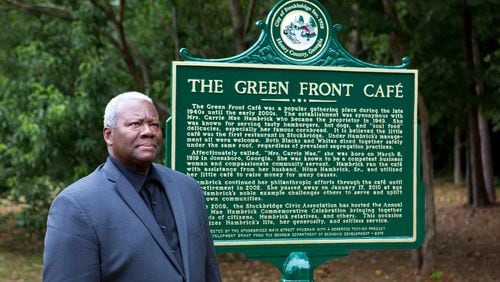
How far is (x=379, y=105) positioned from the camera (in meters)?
6.43

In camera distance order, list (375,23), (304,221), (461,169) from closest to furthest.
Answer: (304,221) → (375,23) → (461,169)

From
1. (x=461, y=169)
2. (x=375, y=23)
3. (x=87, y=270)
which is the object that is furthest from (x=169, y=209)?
(x=461, y=169)

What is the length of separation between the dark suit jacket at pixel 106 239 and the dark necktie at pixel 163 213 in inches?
1.3

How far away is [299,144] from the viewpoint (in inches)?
244

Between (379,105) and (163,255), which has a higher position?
(379,105)

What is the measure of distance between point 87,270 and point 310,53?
3.45m

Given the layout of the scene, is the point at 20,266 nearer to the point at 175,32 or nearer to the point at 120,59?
the point at 120,59

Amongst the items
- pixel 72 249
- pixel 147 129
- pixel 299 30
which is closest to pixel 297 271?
pixel 299 30

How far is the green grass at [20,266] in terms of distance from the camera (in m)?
11.0

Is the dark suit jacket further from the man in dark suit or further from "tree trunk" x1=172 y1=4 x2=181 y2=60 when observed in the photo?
"tree trunk" x1=172 y1=4 x2=181 y2=60

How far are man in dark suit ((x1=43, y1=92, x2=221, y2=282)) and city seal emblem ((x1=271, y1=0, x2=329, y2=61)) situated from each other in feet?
8.72

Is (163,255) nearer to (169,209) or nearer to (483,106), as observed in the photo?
(169,209)

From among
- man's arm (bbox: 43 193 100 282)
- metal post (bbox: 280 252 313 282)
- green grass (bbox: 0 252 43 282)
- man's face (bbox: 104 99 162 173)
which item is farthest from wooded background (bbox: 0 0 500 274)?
man's arm (bbox: 43 193 100 282)

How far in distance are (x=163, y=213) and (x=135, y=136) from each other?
376mm
